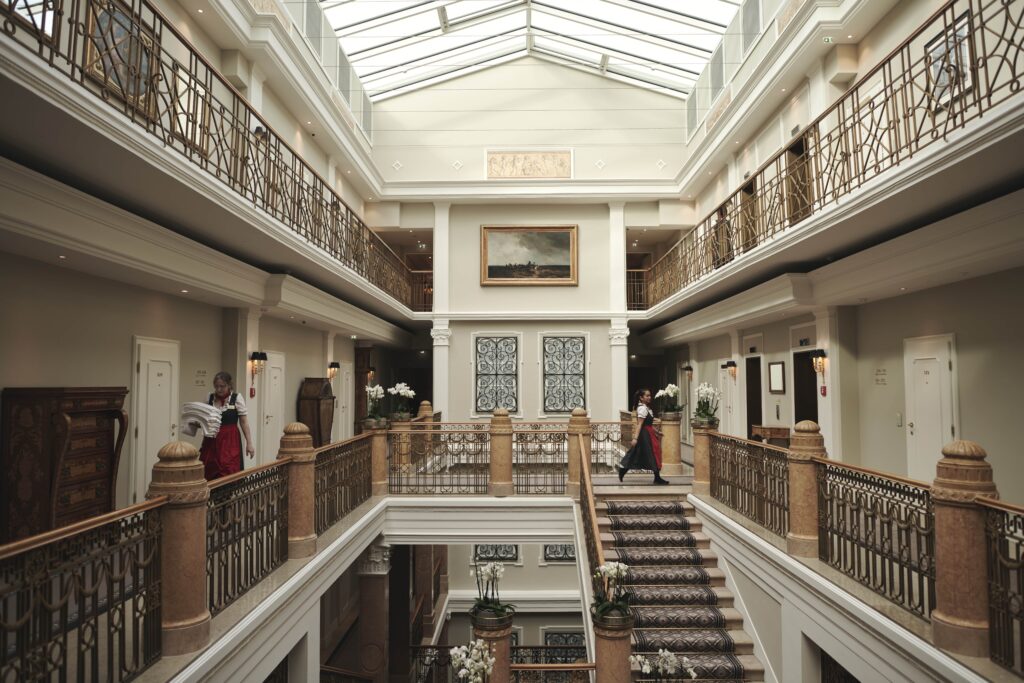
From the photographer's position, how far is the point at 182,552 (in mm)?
3980

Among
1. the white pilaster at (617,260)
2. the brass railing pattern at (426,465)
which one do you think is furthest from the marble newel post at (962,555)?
the white pilaster at (617,260)

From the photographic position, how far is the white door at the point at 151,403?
7.45 metres

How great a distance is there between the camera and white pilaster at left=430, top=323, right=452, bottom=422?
16.4 metres

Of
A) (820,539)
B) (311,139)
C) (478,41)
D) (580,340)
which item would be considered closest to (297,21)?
(311,139)

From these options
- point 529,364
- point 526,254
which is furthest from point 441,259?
point 529,364

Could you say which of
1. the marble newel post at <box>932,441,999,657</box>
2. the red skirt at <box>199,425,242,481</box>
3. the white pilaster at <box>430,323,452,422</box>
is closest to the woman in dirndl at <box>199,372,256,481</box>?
the red skirt at <box>199,425,242,481</box>

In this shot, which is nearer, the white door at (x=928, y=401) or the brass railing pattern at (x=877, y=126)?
the brass railing pattern at (x=877, y=126)

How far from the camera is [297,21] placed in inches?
453

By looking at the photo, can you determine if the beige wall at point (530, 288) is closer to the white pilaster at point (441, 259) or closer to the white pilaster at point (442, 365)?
the white pilaster at point (441, 259)

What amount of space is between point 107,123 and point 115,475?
12.5 ft

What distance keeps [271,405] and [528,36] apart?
11715mm

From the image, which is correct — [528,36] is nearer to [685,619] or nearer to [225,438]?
[225,438]

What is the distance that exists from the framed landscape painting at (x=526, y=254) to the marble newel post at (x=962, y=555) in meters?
12.9

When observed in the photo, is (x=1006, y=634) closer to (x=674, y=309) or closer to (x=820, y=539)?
(x=820, y=539)
